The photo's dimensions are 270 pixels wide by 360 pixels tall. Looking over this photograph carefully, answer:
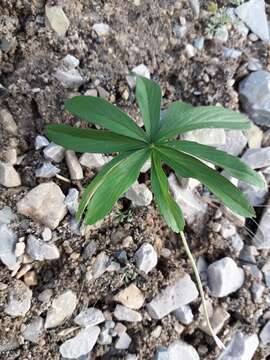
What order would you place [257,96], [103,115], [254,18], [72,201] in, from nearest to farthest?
[103,115], [72,201], [257,96], [254,18]

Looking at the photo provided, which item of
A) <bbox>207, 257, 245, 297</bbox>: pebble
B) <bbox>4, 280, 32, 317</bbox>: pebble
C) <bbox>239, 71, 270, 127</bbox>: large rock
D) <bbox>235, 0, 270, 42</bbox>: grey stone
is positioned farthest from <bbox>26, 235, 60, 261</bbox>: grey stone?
<bbox>235, 0, 270, 42</bbox>: grey stone

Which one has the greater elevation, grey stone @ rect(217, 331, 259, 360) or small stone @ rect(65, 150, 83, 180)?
small stone @ rect(65, 150, 83, 180)

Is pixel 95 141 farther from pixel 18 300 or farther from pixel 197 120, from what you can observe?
pixel 18 300

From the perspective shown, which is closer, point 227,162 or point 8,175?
point 227,162

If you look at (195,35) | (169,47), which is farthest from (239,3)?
(169,47)

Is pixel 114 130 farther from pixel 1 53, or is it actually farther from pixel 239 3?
pixel 239 3

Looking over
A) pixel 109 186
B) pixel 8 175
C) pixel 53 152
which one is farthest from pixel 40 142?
pixel 109 186

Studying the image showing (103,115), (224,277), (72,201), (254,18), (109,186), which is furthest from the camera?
(254,18)

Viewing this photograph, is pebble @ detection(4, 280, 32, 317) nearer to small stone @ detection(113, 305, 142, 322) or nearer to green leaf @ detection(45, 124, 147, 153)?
small stone @ detection(113, 305, 142, 322)
